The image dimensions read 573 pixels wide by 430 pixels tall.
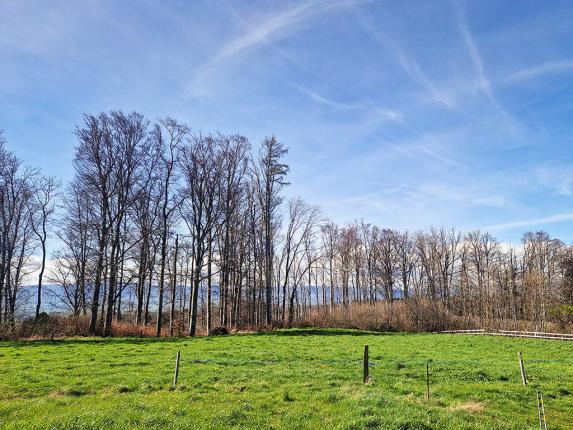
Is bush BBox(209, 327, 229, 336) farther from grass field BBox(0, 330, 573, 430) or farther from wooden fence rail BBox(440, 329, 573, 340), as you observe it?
wooden fence rail BBox(440, 329, 573, 340)

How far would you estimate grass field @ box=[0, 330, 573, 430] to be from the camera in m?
7.43

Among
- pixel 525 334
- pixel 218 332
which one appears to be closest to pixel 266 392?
pixel 218 332

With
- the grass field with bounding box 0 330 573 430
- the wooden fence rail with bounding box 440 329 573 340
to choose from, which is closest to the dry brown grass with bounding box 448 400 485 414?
the grass field with bounding box 0 330 573 430

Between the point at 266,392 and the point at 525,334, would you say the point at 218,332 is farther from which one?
the point at 525,334

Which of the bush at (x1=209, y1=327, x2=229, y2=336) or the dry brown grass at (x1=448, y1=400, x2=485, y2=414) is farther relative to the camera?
the bush at (x1=209, y1=327, x2=229, y2=336)

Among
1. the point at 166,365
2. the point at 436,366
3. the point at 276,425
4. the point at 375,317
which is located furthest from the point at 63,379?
the point at 375,317

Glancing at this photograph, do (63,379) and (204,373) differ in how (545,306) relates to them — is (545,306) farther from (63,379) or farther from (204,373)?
(63,379)

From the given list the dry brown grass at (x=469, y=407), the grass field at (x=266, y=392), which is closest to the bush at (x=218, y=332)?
the grass field at (x=266, y=392)

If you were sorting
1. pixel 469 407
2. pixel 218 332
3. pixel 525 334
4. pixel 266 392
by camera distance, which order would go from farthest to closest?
1. pixel 525 334
2. pixel 218 332
3. pixel 266 392
4. pixel 469 407

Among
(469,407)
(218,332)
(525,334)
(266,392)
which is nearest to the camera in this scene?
(469,407)

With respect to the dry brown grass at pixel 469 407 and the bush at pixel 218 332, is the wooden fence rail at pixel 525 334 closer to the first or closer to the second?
the bush at pixel 218 332

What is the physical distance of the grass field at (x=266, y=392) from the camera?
7.43 m

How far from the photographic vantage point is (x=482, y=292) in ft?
158

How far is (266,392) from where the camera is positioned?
9.90m
